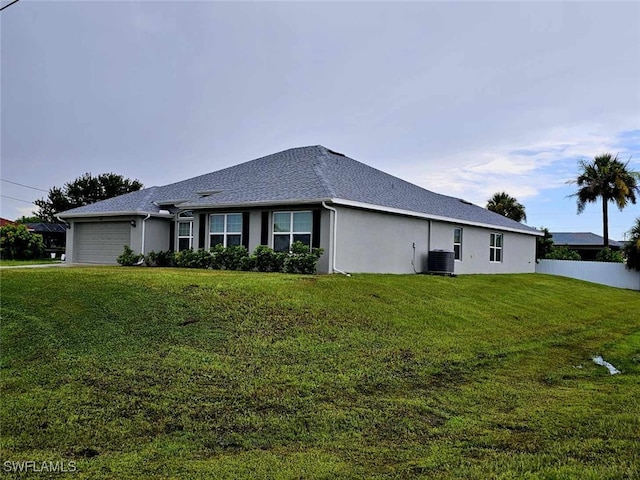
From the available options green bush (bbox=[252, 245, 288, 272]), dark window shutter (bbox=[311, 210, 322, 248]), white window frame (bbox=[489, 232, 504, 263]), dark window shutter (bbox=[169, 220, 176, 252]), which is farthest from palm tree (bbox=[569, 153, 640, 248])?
dark window shutter (bbox=[169, 220, 176, 252])

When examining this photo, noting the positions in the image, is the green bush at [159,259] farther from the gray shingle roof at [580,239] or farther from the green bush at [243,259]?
the gray shingle roof at [580,239]

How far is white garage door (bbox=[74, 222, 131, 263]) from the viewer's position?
2334cm

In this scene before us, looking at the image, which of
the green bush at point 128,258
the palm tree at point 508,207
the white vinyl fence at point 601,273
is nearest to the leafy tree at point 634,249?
the white vinyl fence at point 601,273

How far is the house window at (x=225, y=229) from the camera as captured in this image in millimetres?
19109

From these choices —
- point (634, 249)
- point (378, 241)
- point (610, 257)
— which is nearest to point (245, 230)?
point (378, 241)

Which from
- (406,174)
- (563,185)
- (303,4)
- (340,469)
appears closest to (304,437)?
(340,469)

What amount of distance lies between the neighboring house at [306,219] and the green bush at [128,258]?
0.40 metres

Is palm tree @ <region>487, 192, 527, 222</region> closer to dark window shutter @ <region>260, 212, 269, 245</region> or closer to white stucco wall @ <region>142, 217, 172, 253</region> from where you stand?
white stucco wall @ <region>142, 217, 172, 253</region>

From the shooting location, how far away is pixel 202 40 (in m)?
18.9

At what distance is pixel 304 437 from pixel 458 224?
19.9 meters

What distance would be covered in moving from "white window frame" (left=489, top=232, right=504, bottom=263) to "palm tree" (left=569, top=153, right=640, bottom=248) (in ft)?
49.9

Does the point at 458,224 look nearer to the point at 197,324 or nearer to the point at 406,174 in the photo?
the point at 406,174

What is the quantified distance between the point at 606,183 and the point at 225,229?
32.4m

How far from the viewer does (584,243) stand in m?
49.2
